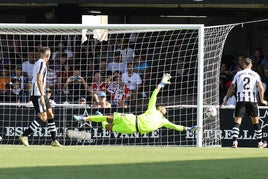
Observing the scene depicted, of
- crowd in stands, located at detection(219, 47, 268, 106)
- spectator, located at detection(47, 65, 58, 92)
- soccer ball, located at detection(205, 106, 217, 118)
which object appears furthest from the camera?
crowd in stands, located at detection(219, 47, 268, 106)

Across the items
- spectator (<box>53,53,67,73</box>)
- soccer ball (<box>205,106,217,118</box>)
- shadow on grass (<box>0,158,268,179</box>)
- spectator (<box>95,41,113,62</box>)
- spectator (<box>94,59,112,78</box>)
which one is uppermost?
spectator (<box>95,41,113,62</box>)

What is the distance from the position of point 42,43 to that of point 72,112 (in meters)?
2.69

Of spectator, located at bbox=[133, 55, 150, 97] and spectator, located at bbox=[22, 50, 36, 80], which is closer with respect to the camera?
spectator, located at bbox=[133, 55, 150, 97]

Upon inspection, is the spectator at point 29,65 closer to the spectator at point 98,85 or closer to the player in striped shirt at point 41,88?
the spectator at point 98,85

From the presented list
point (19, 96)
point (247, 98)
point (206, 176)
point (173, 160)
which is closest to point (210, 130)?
point (247, 98)

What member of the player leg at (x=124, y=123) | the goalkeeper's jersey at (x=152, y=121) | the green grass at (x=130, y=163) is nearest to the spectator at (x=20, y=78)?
the player leg at (x=124, y=123)

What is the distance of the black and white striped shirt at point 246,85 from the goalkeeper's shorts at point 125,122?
2274 millimetres

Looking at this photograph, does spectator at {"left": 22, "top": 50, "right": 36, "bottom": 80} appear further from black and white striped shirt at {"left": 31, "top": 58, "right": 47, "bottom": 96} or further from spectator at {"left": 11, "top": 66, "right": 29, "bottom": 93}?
black and white striped shirt at {"left": 31, "top": 58, "right": 47, "bottom": 96}

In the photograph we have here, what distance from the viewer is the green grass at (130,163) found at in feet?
43.1

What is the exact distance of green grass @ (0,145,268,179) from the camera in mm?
13125

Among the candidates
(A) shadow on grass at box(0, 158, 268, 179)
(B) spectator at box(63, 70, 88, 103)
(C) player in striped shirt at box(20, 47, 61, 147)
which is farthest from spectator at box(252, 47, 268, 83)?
(A) shadow on grass at box(0, 158, 268, 179)

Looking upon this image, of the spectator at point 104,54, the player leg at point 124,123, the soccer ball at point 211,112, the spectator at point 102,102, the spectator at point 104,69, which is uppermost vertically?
the spectator at point 104,54

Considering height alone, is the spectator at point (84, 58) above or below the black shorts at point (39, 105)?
above

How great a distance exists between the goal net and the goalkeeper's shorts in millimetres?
1762
